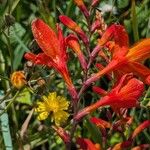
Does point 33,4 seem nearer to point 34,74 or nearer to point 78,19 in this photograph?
point 78,19

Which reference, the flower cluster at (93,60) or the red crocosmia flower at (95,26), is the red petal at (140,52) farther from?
the red crocosmia flower at (95,26)

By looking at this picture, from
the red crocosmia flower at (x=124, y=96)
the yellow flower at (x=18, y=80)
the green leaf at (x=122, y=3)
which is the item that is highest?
the green leaf at (x=122, y=3)

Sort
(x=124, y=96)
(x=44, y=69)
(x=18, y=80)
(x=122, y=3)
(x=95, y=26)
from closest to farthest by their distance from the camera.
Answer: (x=124, y=96) < (x=95, y=26) < (x=18, y=80) < (x=44, y=69) < (x=122, y=3)

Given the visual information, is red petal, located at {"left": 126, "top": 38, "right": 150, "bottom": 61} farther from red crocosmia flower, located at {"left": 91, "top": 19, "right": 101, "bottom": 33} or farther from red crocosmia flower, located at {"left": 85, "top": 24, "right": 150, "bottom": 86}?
red crocosmia flower, located at {"left": 91, "top": 19, "right": 101, "bottom": 33}

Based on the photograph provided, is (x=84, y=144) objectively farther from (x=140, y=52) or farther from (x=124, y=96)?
(x=140, y=52)

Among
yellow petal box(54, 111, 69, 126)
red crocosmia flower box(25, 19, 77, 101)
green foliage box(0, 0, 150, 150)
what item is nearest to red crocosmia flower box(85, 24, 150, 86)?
red crocosmia flower box(25, 19, 77, 101)

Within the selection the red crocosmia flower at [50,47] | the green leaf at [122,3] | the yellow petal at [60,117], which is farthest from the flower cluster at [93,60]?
the green leaf at [122,3]

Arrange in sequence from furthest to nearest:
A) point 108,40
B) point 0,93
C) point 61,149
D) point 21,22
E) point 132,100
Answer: point 21,22
point 61,149
point 0,93
point 108,40
point 132,100

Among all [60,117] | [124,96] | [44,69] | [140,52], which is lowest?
[60,117]

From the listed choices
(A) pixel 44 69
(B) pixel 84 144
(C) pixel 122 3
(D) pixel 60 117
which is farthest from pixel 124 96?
(C) pixel 122 3

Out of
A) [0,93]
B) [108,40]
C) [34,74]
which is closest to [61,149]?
[0,93]

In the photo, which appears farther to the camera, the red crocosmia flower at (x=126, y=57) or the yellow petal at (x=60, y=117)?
the yellow petal at (x=60, y=117)
